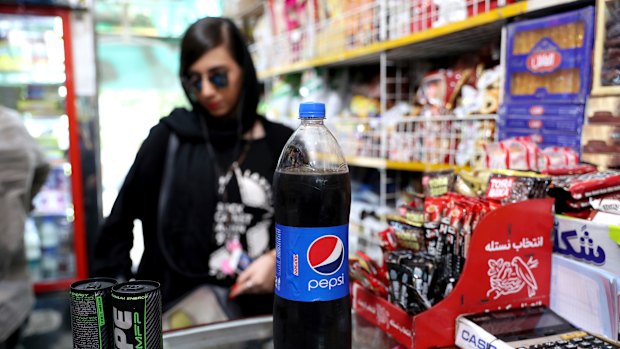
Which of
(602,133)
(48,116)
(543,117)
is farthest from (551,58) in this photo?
(48,116)

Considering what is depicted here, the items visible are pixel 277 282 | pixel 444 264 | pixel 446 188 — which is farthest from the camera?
pixel 446 188

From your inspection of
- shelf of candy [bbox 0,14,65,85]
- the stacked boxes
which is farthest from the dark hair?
shelf of candy [bbox 0,14,65,85]

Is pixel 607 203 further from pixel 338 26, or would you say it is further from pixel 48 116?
pixel 48 116

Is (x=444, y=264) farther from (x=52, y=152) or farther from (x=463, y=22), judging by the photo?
(x=52, y=152)

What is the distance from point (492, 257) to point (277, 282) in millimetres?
446

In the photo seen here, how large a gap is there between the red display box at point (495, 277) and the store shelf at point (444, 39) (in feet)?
2.11

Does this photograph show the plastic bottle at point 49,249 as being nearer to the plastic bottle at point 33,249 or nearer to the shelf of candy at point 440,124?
the plastic bottle at point 33,249

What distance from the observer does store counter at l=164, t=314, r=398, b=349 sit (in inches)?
42.5

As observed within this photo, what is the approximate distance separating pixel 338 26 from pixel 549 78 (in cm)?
139

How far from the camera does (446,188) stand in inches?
47.4

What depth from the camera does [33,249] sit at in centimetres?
428

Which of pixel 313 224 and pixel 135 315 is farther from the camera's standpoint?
pixel 313 224

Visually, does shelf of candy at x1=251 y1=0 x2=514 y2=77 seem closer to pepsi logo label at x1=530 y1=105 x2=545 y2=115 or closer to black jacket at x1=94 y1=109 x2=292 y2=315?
pepsi logo label at x1=530 y1=105 x2=545 y2=115

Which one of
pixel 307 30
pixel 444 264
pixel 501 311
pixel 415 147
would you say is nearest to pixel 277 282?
pixel 444 264
